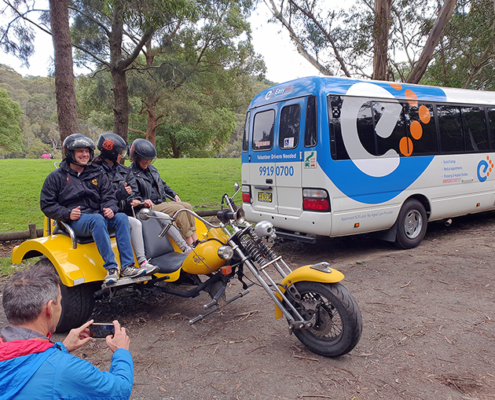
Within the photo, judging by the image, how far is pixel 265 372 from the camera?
2.95 m

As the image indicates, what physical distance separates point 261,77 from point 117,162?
55.3 ft

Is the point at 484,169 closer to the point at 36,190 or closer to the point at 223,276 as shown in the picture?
the point at 223,276

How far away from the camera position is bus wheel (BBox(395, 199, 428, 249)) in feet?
20.9

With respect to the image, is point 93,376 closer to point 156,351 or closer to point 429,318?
point 156,351

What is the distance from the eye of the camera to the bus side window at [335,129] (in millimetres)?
5473

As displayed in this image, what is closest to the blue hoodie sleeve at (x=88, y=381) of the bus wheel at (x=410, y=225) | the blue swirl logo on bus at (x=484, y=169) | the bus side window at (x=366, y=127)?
the bus side window at (x=366, y=127)

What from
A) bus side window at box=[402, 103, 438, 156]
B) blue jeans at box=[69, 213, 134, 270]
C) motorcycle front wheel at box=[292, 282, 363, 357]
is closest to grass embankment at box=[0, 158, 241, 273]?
blue jeans at box=[69, 213, 134, 270]

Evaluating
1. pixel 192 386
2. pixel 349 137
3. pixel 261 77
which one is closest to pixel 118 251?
pixel 192 386

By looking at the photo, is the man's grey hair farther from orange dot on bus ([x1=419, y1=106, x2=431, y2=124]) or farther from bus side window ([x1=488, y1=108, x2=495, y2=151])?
bus side window ([x1=488, y1=108, x2=495, y2=151])

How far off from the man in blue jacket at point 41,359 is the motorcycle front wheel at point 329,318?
168 cm

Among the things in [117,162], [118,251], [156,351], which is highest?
[117,162]

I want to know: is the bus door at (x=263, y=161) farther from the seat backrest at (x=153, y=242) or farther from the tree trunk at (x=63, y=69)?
the tree trunk at (x=63, y=69)

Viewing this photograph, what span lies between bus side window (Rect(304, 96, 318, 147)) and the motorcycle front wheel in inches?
112

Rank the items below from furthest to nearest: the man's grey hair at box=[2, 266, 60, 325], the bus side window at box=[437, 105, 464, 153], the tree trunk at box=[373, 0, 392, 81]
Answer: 1. the tree trunk at box=[373, 0, 392, 81]
2. the bus side window at box=[437, 105, 464, 153]
3. the man's grey hair at box=[2, 266, 60, 325]
